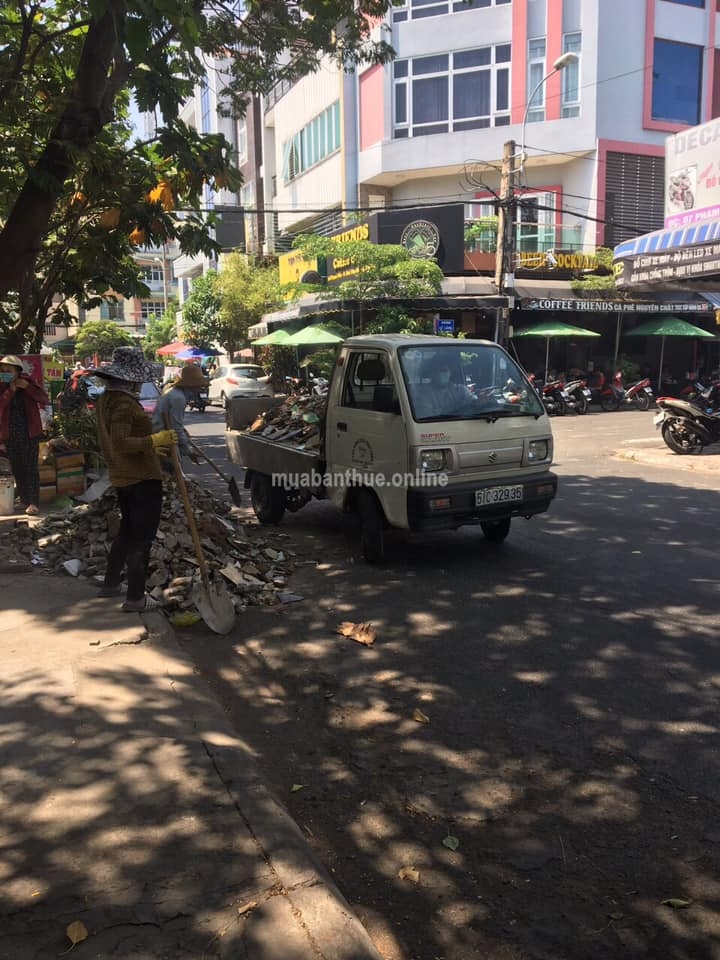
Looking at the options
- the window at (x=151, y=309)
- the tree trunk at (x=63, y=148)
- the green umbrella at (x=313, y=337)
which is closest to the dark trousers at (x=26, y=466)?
the tree trunk at (x=63, y=148)

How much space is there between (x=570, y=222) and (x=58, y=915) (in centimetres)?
2846

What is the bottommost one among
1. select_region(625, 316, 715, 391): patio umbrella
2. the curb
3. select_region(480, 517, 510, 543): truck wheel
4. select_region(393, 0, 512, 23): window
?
the curb

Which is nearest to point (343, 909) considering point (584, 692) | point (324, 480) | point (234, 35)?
point (584, 692)

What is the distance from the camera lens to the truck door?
250 inches

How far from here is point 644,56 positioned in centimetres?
2694

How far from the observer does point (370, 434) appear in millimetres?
6703

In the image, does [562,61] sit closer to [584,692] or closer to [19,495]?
[19,495]

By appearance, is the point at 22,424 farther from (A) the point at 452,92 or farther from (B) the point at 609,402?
(A) the point at 452,92

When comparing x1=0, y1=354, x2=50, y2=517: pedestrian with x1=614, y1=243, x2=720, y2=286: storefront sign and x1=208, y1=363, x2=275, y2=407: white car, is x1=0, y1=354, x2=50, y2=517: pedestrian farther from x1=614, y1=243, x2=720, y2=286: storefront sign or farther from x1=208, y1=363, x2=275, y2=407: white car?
x1=208, y1=363, x2=275, y2=407: white car

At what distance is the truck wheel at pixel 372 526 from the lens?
6727 mm

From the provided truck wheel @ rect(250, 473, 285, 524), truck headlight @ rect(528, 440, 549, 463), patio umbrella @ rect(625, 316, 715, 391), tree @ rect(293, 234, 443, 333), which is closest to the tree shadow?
truck headlight @ rect(528, 440, 549, 463)

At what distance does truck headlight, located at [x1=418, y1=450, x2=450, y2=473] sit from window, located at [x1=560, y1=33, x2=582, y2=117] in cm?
2495

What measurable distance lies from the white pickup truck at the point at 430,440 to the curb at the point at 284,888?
310 cm

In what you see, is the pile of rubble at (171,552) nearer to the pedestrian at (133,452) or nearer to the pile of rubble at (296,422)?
the pedestrian at (133,452)
